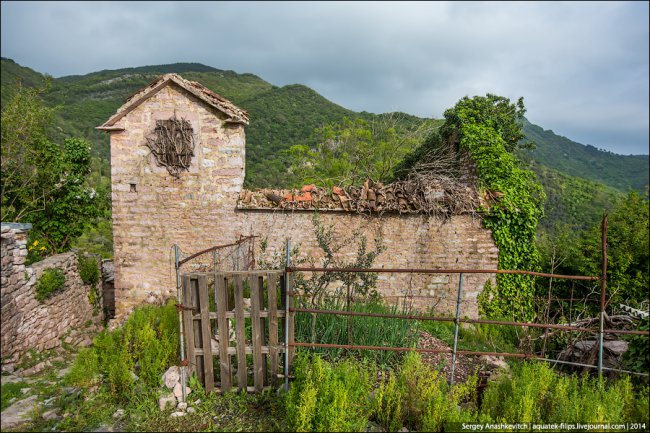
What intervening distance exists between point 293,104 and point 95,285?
93.8ft

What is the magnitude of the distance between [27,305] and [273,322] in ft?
17.4

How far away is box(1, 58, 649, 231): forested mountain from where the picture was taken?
22.6 metres

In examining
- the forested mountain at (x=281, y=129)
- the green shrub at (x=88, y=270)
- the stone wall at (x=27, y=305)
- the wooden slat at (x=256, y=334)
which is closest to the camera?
the wooden slat at (x=256, y=334)

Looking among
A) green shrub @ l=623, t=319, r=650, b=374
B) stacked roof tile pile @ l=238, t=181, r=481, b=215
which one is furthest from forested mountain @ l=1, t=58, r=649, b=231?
green shrub @ l=623, t=319, r=650, b=374

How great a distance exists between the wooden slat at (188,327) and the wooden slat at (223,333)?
363 mm

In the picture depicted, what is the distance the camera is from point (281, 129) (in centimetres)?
3047

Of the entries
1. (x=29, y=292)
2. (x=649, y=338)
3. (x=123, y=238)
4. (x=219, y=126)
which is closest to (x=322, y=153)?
(x=219, y=126)

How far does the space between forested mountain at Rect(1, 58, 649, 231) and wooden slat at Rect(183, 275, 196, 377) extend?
1605 centimetres

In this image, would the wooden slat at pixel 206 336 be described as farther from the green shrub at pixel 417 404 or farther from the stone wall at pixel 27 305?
Result: the stone wall at pixel 27 305

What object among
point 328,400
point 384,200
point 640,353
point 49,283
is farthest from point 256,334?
point 49,283

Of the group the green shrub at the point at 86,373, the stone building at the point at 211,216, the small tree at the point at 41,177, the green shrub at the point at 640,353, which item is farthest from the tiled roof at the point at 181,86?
the green shrub at the point at 640,353

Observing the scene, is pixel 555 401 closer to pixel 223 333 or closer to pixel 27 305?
pixel 223 333

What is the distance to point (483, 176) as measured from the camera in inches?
347

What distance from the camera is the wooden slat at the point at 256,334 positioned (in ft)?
14.8
